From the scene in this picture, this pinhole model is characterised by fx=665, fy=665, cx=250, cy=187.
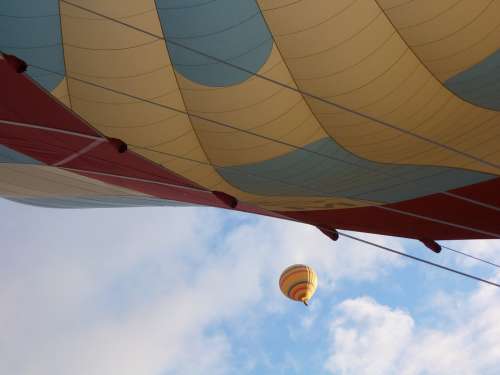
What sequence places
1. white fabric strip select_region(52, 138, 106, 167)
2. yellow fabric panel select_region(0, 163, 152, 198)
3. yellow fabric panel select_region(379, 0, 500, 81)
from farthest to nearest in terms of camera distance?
yellow fabric panel select_region(0, 163, 152, 198)
white fabric strip select_region(52, 138, 106, 167)
yellow fabric panel select_region(379, 0, 500, 81)

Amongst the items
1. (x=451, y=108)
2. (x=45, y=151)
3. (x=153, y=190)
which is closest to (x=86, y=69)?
(x=45, y=151)

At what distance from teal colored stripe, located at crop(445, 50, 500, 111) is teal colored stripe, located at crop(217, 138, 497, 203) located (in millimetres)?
1445

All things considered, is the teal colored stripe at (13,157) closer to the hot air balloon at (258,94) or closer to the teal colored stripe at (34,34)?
the hot air balloon at (258,94)

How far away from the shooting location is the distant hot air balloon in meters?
14.4

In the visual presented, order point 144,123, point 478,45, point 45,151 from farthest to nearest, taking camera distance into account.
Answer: point 45,151, point 144,123, point 478,45

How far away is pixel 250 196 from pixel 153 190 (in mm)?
1525

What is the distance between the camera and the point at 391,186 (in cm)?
952

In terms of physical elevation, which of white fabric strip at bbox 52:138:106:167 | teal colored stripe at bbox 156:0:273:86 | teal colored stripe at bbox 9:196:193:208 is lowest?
white fabric strip at bbox 52:138:106:167

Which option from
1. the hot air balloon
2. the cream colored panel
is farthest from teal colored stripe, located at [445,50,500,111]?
the cream colored panel

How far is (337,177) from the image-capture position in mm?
9008

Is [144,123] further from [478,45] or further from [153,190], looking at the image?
[478,45]

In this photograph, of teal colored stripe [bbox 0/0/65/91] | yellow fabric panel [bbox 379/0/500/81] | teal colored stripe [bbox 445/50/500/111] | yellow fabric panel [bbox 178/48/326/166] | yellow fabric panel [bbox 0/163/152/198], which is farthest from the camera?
yellow fabric panel [bbox 0/163/152/198]

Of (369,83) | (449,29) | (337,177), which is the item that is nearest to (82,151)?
(337,177)

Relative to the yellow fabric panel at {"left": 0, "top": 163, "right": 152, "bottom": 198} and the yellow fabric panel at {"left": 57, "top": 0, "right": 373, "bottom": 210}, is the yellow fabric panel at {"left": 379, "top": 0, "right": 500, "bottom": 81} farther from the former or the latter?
the yellow fabric panel at {"left": 0, "top": 163, "right": 152, "bottom": 198}
